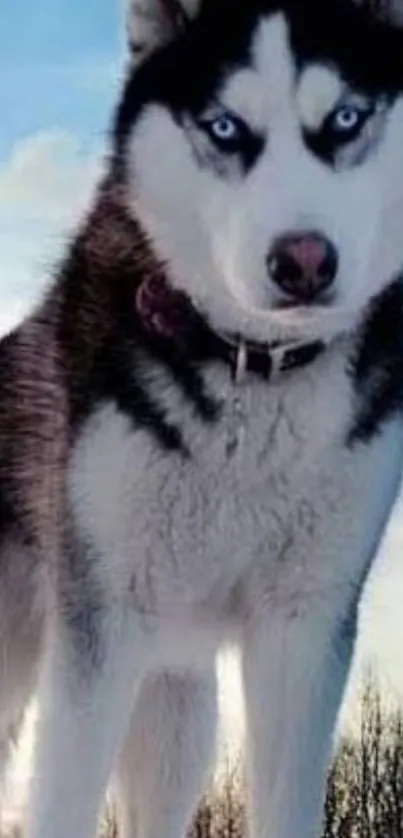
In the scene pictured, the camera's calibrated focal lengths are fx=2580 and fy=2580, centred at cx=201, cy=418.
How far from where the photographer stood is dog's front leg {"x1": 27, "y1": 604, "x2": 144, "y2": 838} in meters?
6.45

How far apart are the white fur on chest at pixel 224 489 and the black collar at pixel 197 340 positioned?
4 centimetres

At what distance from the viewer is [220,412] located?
6.46m

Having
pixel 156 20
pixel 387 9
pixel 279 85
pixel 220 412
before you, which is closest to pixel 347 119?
pixel 279 85

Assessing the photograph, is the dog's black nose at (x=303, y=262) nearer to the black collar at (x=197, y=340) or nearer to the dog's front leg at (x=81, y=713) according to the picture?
the black collar at (x=197, y=340)

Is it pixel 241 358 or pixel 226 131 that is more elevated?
pixel 226 131

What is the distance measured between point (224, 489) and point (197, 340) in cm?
38

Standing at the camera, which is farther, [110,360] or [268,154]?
[110,360]

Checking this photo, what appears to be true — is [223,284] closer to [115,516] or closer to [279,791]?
[115,516]

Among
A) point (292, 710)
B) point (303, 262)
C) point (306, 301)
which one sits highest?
point (303, 262)

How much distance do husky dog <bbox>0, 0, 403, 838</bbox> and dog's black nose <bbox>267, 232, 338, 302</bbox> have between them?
238mm

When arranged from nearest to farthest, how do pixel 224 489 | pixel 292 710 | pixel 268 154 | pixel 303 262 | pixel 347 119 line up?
pixel 303 262 < pixel 268 154 < pixel 347 119 < pixel 224 489 < pixel 292 710

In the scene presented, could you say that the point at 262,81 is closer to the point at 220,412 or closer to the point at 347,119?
the point at 347,119

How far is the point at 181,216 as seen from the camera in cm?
630

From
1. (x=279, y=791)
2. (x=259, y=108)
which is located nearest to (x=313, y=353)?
(x=259, y=108)
